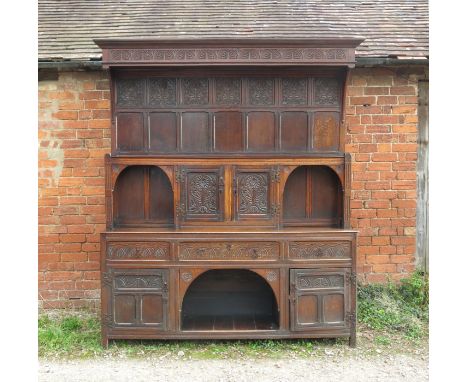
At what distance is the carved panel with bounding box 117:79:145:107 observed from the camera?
4441mm

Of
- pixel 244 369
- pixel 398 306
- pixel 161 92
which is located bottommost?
pixel 244 369

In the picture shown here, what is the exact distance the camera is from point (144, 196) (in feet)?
15.4

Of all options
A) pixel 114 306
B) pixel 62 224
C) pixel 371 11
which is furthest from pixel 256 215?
pixel 371 11

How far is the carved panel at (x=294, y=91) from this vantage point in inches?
175

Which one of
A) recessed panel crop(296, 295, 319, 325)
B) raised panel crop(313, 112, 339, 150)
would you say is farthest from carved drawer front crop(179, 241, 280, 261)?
raised panel crop(313, 112, 339, 150)

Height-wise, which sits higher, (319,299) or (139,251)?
(139,251)

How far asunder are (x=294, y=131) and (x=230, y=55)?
1041mm

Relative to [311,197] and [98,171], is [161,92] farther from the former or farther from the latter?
[311,197]

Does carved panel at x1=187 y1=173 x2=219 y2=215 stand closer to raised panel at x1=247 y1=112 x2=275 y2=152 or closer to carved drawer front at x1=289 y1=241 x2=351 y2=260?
raised panel at x1=247 y1=112 x2=275 y2=152

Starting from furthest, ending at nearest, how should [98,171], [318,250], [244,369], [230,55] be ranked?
[98,171]
[318,250]
[230,55]
[244,369]

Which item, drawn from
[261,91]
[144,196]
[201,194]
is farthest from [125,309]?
[261,91]

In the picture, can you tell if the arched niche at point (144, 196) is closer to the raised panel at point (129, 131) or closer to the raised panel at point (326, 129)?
the raised panel at point (129, 131)

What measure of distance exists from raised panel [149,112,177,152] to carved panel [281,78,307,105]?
3.94ft

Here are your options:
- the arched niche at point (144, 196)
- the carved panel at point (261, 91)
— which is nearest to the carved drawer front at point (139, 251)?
the arched niche at point (144, 196)
